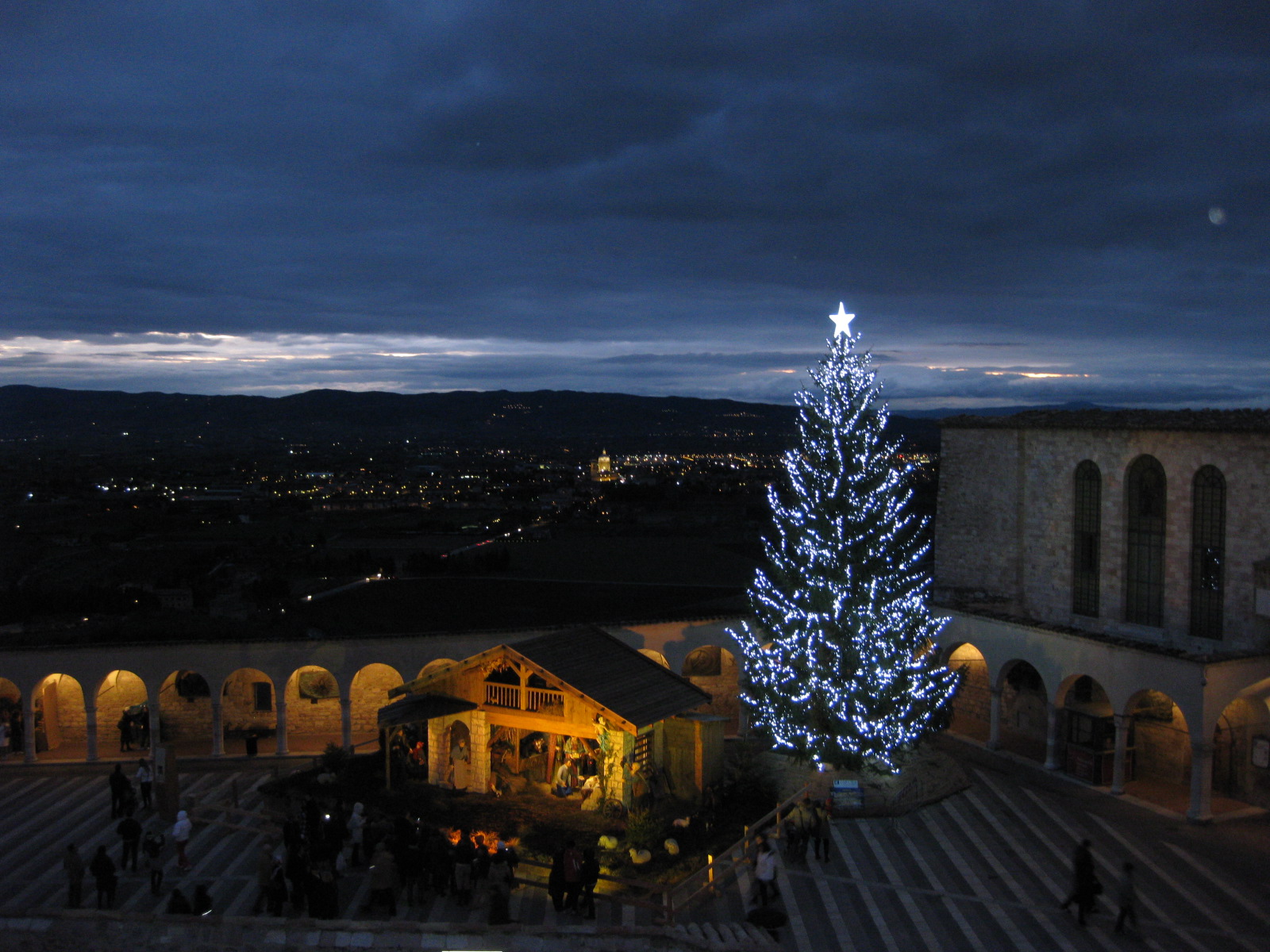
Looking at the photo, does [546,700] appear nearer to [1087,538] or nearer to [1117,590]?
[1117,590]

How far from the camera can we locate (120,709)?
25.9m

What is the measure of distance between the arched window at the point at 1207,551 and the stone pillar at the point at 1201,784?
3623 mm

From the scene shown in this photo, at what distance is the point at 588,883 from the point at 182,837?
299 inches

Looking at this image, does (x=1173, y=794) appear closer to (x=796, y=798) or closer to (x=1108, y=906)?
(x=1108, y=906)

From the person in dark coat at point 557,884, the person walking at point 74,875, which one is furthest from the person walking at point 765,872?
the person walking at point 74,875

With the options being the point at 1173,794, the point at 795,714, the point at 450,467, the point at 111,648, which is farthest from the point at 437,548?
the point at 450,467

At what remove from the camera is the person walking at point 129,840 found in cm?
1736

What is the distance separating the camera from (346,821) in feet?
61.9

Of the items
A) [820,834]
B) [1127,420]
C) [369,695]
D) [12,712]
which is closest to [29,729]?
[12,712]

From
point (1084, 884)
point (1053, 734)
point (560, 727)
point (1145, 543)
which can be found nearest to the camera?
point (1084, 884)

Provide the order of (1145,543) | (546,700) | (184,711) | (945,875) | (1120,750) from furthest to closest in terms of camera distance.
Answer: (184,711) → (1145,543) → (1120,750) → (546,700) → (945,875)

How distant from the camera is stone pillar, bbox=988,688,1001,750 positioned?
81.1 feet

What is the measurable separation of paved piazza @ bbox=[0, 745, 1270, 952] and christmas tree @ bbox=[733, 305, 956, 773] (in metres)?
2.30

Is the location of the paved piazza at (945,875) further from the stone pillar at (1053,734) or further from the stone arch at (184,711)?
the stone arch at (184,711)
